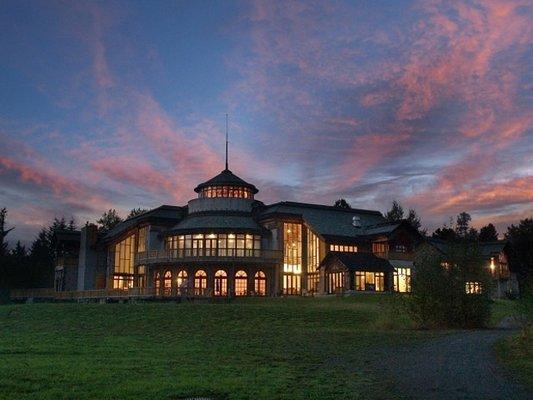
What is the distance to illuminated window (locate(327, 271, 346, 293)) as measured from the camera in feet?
204

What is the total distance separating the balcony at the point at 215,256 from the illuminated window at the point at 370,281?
9174mm

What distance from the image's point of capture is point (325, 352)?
21.8m

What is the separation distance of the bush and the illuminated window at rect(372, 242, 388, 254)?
116ft

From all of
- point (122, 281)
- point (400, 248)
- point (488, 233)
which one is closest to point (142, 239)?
point (122, 281)

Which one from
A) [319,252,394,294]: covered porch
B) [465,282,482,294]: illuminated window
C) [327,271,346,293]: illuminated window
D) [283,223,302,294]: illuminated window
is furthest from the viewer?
[283,223,302,294]: illuminated window

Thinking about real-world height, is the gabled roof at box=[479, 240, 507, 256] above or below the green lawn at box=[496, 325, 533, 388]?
above

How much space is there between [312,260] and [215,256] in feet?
37.0

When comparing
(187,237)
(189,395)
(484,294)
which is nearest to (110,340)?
(189,395)

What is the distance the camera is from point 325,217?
72312 millimetres

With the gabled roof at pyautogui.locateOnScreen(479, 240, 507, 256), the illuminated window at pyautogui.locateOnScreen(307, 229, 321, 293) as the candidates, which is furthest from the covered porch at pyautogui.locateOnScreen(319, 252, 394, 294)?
the gabled roof at pyautogui.locateOnScreen(479, 240, 507, 256)

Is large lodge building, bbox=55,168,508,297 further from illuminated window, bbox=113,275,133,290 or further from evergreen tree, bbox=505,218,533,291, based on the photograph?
evergreen tree, bbox=505,218,533,291

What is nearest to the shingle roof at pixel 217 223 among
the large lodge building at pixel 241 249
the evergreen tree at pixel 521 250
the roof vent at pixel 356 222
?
the large lodge building at pixel 241 249

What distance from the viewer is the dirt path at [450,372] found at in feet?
43.1

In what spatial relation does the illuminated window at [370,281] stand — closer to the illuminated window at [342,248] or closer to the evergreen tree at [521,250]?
the illuminated window at [342,248]
